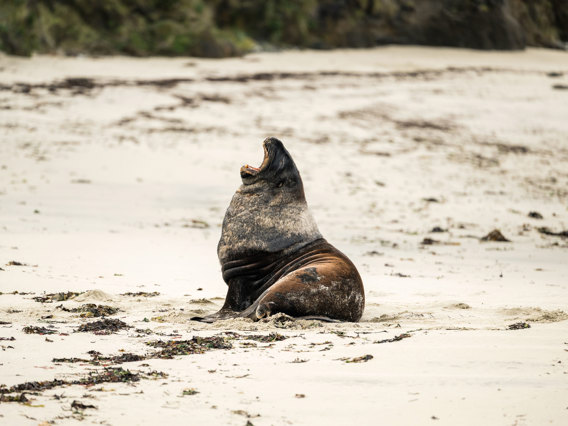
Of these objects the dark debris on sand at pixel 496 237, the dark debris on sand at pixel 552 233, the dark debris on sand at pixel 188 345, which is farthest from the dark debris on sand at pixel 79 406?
the dark debris on sand at pixel 552 233

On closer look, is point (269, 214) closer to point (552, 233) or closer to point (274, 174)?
point (274, 174)

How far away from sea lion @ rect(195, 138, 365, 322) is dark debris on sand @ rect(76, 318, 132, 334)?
616 millimetres

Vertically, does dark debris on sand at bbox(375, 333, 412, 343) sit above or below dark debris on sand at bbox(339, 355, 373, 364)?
below

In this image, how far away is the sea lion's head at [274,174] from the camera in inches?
232

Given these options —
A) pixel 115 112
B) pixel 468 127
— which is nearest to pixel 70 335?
pixel 115 112

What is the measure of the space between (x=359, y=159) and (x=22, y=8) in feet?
33.7

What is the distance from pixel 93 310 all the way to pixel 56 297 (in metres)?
0.55

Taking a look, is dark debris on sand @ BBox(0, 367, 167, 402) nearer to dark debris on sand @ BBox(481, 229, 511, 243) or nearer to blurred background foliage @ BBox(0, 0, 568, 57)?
dark debris on sand @ BBox(481, 229, 511, 243)

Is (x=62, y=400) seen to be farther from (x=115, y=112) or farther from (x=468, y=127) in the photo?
(x=468, y=127)

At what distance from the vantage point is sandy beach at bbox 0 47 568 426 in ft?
12.2

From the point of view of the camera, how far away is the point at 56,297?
6.00 metres

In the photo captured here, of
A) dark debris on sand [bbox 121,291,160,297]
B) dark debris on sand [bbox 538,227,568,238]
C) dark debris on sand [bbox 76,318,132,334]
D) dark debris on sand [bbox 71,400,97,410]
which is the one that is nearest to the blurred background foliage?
dark debris on sand [bbox 538,227,568,238]

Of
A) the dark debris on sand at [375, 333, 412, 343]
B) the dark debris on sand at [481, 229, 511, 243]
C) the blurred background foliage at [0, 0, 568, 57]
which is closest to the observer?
the dark debris on sand at [375, 333, 412, 343]

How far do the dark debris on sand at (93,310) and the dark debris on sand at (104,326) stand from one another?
263mm
